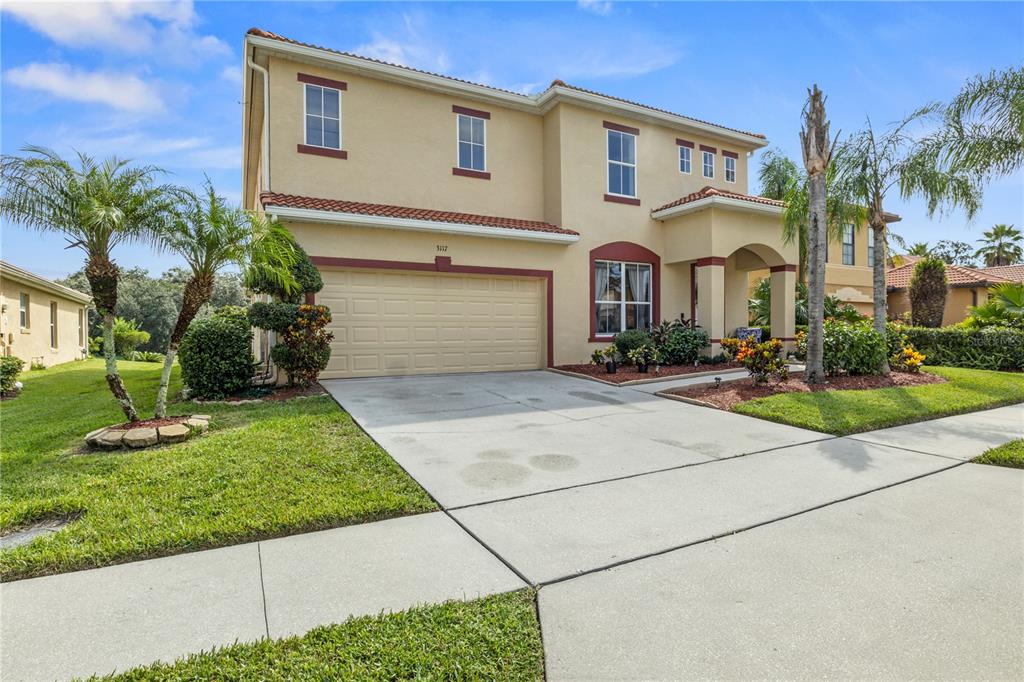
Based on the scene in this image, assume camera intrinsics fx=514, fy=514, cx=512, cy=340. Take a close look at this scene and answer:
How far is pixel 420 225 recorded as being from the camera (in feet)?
37.4

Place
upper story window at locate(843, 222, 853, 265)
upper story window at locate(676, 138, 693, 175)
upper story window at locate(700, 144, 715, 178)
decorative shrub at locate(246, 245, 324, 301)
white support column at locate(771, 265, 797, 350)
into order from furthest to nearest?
1. upper story window at locate(843, 222, 853, 265)
2. upper story window at locate(700, 144, 715, 178)
3. upper story window at locate(676, 138, 693, 175)
4. white support column at locate(771, 265, 797, 350)
5. decorative shrub at locate(246, 245, 324, 301)

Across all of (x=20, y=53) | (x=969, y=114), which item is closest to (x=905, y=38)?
(x=969, y=114)

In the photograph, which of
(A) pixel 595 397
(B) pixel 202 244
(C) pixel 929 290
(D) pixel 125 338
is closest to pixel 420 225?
(B) pixel 202 244

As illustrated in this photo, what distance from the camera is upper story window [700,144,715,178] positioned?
1584 cm

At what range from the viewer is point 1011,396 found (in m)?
9.22

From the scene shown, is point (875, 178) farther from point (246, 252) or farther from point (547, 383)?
point (246, 252)

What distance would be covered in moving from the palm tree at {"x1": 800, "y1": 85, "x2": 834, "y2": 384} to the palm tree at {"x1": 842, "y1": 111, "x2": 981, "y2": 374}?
1634mm

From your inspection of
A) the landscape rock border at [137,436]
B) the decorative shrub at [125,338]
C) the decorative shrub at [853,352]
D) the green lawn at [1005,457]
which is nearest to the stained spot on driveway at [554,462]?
the landscape rock border at [137,436]

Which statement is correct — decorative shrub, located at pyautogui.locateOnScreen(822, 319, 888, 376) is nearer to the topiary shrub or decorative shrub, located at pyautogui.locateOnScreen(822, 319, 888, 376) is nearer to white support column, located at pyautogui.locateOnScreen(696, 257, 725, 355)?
white support column, located at pyautogui.locateOnScreen(696, 257, 725, 355)

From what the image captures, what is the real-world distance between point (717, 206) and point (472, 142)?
6.56m

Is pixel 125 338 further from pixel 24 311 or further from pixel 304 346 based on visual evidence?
pixel 304 346

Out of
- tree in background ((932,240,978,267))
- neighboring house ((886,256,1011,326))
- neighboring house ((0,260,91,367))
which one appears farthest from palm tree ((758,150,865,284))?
tree in background ((932,240,978,267))

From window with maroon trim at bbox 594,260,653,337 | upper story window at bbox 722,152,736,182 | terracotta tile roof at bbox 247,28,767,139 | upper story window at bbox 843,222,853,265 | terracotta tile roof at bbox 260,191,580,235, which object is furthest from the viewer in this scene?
upper story window at bbox 843,222,853,265

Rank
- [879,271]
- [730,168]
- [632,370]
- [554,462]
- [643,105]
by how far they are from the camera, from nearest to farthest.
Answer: [554,462] → [879,271] → [632,370] → [643,105] → [730,168]
